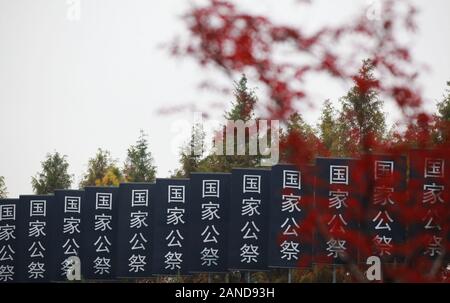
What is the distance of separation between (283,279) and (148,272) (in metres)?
4.08

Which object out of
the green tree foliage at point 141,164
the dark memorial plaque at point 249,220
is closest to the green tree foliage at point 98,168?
the green tree foliage at point 141,164

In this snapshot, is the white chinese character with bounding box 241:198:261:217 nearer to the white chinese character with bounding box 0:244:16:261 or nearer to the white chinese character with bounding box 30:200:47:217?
the white chinese character with bounding box 30:200:47:217

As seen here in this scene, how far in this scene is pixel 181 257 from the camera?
17500 millimetres

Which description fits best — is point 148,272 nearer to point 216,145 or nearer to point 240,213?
point 240,213

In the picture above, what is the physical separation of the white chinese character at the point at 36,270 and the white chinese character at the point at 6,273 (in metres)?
0.87

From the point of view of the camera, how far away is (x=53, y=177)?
43.1 m

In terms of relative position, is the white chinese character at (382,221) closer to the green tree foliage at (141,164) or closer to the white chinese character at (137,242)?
the white chinese character at (137,242)

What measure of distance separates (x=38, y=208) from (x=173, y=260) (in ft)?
17.9

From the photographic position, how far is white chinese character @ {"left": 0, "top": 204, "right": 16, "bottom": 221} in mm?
21578

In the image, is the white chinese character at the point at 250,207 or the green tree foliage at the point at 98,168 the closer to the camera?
the white chinese character at the point at 250,207

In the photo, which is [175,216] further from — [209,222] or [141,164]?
[141,164]

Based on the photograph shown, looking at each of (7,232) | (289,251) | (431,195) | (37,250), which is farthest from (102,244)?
(431,195)

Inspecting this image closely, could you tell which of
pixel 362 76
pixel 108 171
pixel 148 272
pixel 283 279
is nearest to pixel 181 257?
pixel 148 272

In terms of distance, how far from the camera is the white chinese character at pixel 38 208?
20938 mm
